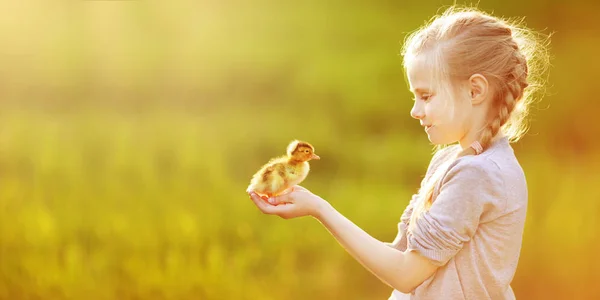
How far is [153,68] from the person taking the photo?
2268 millimetres

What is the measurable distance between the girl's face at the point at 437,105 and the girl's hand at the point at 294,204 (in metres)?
0.21

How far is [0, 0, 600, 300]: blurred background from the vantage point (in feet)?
Result: 7.16

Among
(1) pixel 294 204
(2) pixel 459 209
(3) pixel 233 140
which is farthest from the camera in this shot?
(3) pixel 233 140

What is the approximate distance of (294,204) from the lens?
1148 millimetres

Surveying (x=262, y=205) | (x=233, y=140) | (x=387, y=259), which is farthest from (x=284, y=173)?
(x=233, y=140)

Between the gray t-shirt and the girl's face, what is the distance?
2.1 inches

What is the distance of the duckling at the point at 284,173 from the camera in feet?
4.00

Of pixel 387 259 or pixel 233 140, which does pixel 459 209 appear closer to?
pixel 387 259

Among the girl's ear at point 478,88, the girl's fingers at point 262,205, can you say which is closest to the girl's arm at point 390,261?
the girl's fingers at point 262,205

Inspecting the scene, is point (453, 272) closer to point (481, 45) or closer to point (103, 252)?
point (481, 45)

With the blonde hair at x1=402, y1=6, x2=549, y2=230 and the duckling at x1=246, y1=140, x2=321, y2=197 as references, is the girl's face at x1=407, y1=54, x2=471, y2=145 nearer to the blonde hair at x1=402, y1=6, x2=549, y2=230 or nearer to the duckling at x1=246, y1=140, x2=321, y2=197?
the blonde hair at x1=402, y1=6, x2=549, y2=230

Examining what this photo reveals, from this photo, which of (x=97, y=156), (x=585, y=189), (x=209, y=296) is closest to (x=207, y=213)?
(x=209, y=296)

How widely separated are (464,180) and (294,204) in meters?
0.28

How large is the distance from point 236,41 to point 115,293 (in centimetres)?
92
